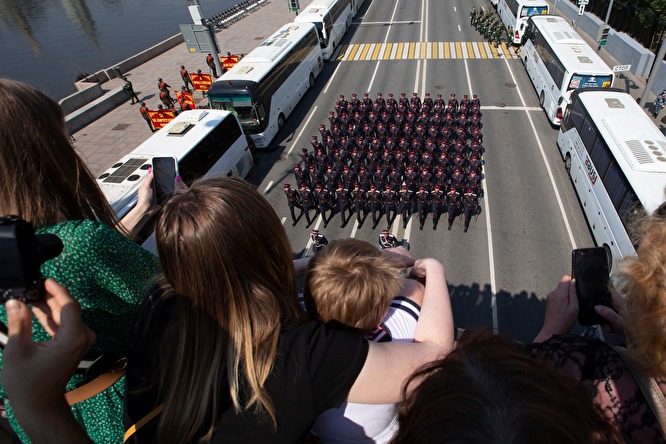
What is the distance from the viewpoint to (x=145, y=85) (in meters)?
22.9

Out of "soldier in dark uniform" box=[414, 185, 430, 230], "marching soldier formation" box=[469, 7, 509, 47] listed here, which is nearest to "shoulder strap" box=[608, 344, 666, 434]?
"soldier in dark uniform" box=[414, 185, 430, 230]

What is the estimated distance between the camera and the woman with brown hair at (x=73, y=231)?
5.10 feet

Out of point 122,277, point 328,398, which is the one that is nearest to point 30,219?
point 122,277

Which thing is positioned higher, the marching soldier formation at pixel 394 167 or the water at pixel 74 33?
the water at pixel 74 33

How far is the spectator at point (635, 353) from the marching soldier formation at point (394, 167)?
8.63m

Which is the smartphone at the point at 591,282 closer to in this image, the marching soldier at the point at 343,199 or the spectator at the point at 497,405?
the spectator at the point at 497,405

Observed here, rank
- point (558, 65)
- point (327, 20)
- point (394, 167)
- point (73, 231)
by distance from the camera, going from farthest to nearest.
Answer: point (327, 20), point (558, 65), point (394, 167), point (73, 231)

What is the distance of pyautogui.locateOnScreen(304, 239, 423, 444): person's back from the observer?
1.82 m

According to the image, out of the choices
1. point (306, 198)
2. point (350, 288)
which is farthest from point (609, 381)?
point (306, 198)

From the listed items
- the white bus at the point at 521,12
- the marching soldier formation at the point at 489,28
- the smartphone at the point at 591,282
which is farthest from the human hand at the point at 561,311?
the marching soldier formation at the point at 489,28

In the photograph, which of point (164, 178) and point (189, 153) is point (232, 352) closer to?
point (164, 178)

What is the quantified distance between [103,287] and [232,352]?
76cm

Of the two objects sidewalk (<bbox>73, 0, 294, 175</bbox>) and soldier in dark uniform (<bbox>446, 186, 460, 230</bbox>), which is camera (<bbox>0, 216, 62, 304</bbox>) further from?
sidewalk (<bbox>73, 0, 294, 175</bbox>)

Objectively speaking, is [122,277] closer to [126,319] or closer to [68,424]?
[126,319]
